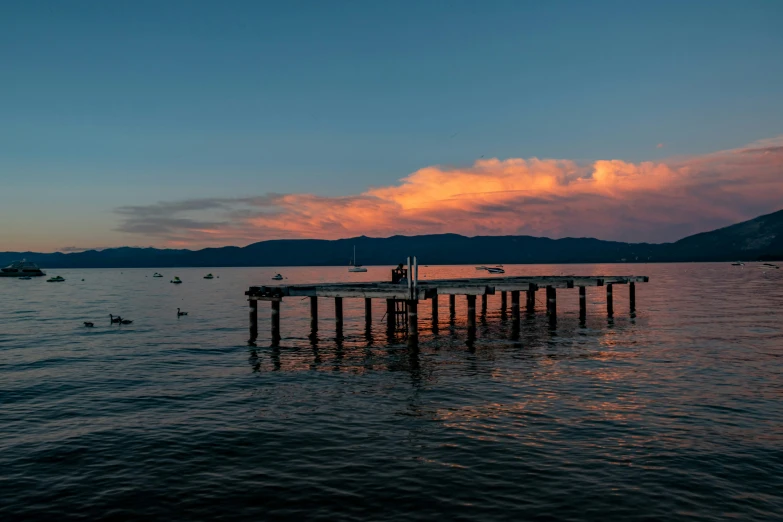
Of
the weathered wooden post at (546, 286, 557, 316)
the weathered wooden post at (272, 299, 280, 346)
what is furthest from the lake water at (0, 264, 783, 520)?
the weathered wooden post at (546, 286, 557, 316)

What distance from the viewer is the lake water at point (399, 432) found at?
1192 cm

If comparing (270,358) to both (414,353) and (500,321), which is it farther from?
(500,321)

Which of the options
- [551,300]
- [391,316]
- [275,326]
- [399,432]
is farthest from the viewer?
[551,300]

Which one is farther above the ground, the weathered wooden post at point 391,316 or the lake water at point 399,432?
the weathered wooden post at point 391,316

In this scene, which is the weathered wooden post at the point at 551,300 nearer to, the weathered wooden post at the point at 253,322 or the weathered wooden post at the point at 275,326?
the weathered wooden post at the point at 275,326

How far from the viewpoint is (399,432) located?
16.8m

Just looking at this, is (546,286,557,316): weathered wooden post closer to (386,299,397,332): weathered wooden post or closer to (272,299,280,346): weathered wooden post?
(386,299,397,332): weathered wooden post

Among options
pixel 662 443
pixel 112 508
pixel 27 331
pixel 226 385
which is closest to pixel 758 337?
pixel 662 443

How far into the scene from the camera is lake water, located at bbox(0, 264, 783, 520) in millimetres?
11922

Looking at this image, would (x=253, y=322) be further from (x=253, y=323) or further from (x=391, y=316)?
(x=391, y=316)

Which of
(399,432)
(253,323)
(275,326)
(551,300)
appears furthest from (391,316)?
(399,432)

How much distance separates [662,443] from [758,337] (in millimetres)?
27590

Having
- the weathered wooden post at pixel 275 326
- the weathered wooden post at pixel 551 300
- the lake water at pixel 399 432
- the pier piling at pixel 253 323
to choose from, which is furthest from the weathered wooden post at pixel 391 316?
the weathered wooden post at pixel 551 300

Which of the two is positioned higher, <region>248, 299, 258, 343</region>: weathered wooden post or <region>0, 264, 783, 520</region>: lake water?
<region>248, 299, 258, 343</region>: weathered wooden post
